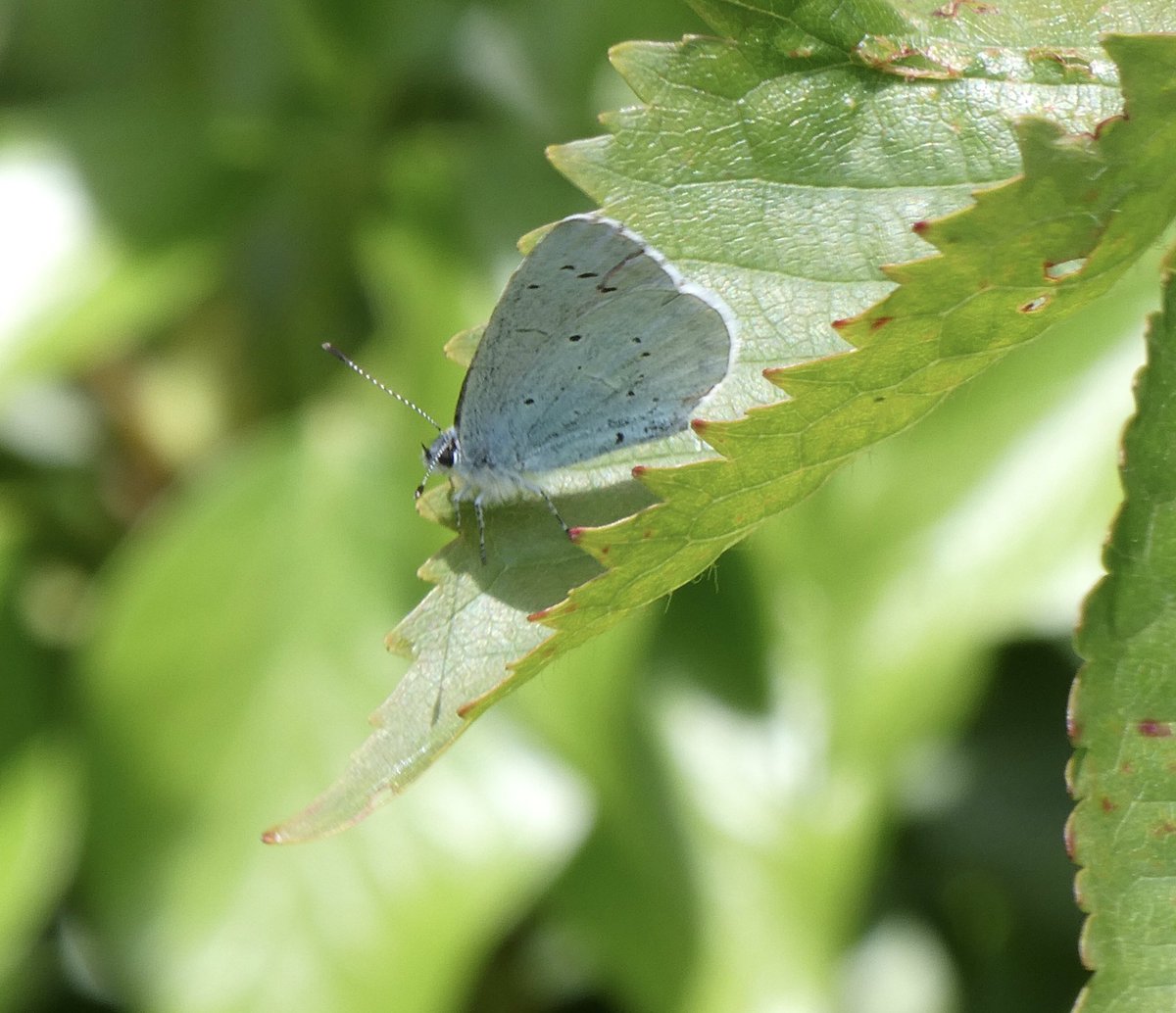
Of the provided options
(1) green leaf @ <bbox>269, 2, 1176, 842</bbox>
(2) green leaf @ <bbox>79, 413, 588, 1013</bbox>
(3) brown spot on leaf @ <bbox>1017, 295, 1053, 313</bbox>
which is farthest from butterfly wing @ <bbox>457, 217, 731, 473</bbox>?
(2) green leaf @ <bbox>79, 413, 588, 1013</bbox>

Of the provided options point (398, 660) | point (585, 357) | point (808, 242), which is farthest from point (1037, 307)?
point (398, 660)

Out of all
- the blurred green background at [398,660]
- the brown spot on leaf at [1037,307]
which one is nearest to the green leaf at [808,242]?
the brown spot on leaf at [1037,307]

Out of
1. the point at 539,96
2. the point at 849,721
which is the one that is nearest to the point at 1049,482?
the point at 849,721

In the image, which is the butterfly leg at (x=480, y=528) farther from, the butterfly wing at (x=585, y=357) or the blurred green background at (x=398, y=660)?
the blurred green background at (x=398, y=660)

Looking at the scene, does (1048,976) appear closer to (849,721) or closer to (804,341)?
(849,721)

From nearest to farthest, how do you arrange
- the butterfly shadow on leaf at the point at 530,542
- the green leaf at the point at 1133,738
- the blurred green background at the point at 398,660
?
the green leaf at the point at 1133,738, the butterfly shadow on leaf at the point at 530,542, the blurred green background at the point at 398,660

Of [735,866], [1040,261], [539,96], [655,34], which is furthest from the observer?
[539,96]

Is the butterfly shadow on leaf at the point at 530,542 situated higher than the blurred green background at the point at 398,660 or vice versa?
the butterfly shadow on leaf at the point at 530,542
